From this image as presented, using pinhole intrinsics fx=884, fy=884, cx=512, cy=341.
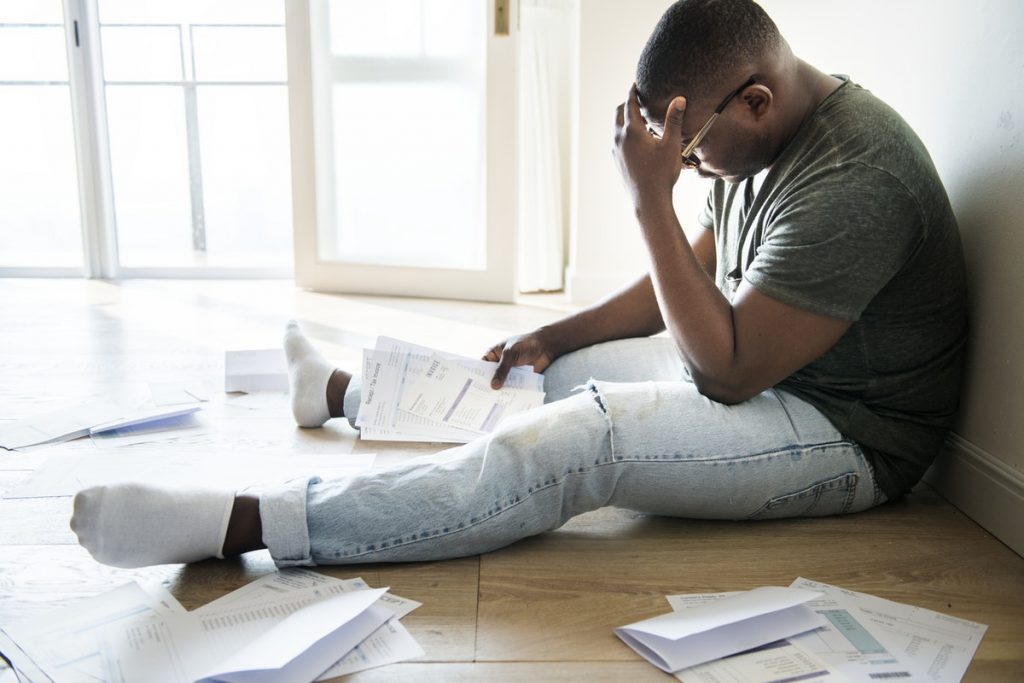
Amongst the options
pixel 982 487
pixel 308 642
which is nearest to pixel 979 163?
pixel 982 487

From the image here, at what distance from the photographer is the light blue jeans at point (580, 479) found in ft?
3.66

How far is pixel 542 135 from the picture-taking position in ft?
11.5

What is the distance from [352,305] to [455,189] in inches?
23.0

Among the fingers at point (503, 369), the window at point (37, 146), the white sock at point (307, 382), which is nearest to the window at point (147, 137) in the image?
the window at point (37, 146)

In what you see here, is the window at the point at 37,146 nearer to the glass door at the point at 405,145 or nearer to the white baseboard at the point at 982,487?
the glass door at the point at 405,145

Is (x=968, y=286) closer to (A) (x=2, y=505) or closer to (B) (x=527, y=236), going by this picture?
(A) (x=2, y=505)

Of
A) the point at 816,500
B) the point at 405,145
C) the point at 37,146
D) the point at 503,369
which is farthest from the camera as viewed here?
the point at 37,146

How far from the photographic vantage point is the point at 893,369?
121cm

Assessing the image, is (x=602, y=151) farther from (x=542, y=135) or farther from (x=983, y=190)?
(x=983, y=190)

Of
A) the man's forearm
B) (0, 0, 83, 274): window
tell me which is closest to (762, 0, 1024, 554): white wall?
the man's forearm

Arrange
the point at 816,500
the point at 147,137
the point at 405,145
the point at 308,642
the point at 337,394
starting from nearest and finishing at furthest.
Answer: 1. the point at 308,642
2. the point at 816,500
3. the point at 337,394
4. the point at 405,145
5. the point at 147,137

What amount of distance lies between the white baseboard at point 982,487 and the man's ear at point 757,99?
0.61 metres

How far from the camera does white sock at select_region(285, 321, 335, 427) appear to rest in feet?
5.69

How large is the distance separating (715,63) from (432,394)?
749mm
